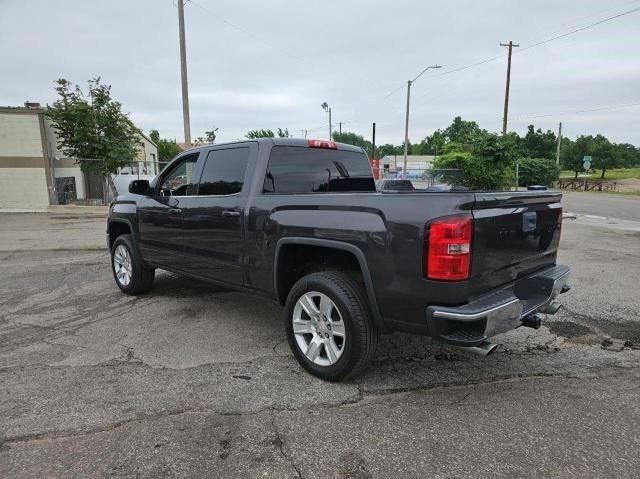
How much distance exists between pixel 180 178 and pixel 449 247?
3.56 meters

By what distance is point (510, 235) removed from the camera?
124 inches

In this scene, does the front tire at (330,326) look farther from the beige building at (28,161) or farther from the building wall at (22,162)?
the building wall at (22,162)

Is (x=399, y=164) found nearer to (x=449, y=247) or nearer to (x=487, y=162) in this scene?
(x=487, y=162)

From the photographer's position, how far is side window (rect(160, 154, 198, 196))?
16.3ft

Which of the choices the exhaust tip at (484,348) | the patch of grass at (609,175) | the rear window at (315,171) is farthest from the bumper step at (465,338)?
the patch of grass at (609,175)

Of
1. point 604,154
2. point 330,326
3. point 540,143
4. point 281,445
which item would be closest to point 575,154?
point 604,154

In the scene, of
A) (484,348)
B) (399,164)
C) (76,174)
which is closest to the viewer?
(484,348)

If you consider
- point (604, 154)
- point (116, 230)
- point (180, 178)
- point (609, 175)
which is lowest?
point (609, 175)

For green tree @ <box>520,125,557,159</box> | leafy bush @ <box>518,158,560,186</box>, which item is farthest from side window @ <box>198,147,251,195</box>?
green tree @ <box>520,125,557,159</box>

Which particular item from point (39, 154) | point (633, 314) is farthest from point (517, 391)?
point (39, 154)

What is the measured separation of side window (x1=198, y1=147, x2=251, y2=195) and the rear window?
32 cm

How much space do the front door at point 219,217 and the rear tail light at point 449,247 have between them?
189cm

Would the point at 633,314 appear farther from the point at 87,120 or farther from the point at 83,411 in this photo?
the point at 87,120

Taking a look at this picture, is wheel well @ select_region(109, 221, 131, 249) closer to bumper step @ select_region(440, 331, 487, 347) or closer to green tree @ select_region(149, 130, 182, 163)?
bumper step @ select_region(440, 331, 487, 347)
